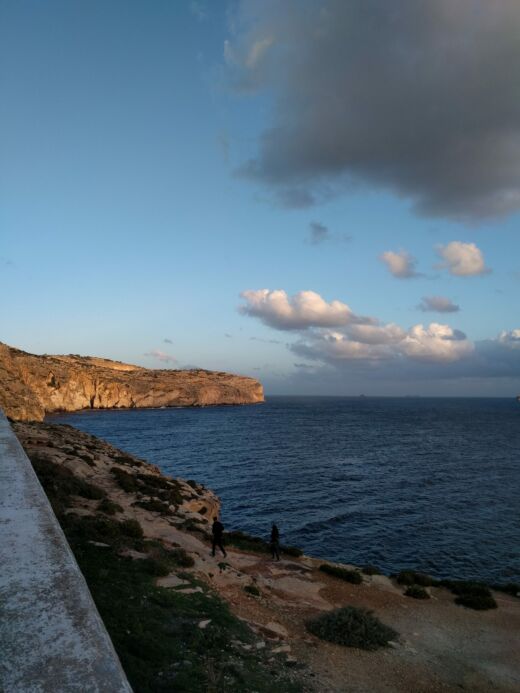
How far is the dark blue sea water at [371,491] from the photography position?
99.5 feet

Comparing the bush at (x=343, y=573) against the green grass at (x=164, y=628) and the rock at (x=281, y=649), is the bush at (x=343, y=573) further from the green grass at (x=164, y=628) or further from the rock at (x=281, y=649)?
the rock at (x=281, y=649)

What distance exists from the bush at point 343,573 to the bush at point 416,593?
2.20 m

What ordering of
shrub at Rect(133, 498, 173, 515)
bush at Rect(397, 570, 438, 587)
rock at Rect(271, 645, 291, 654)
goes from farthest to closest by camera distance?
shrub at Rect(133, 498, 173, 515) < bush at Rect(397, 570, 438, 587) < rock at Rect(271, 645, 291, 654)

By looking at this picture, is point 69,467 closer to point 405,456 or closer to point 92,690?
point 92,690

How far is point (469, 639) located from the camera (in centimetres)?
1603

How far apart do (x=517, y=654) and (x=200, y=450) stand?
64042 mm

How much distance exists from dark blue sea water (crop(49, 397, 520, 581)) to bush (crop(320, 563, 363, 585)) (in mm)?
6566

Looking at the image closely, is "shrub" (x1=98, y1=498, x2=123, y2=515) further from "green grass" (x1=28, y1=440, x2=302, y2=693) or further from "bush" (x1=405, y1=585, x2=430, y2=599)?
"bush" (x1=405, y1=585, x2=430, y2=599)

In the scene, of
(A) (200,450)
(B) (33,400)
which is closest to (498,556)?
(A) (200,450)

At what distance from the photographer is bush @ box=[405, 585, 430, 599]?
1995cm

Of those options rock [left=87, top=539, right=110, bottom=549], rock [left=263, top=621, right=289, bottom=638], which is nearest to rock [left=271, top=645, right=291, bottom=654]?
rock [left=263, top=621, right=289, bottom=638]

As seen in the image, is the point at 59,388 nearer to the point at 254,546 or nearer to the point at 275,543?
the point at 254,546

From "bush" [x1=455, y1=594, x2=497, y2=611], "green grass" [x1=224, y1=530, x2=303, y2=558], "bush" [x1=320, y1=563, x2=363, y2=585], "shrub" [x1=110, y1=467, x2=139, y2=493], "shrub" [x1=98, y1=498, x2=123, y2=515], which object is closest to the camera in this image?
"bush" [x1=455, y1=594, x2=497, y2=611]

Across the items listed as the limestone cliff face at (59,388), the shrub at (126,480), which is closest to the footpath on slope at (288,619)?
the shrub at (126,480)
